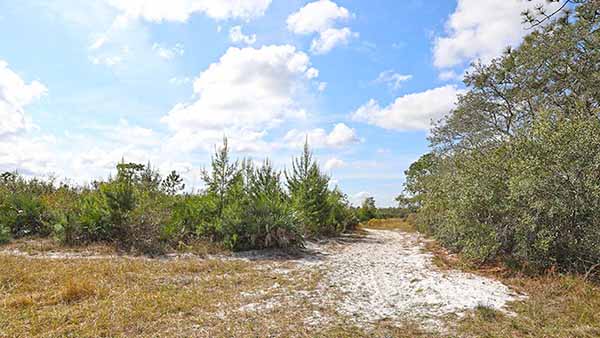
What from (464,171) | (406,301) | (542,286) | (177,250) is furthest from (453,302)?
(177,250)

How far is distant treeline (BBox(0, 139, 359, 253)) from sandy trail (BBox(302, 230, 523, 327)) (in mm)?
1956

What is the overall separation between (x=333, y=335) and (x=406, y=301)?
1.67m

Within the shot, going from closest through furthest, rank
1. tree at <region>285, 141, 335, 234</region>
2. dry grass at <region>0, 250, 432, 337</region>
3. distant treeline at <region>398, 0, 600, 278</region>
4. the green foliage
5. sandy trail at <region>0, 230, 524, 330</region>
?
dry grass at <region>0, 250, 432, 337</region>
sandy trail at <region>0, 230, 524, 330</region>
distant treeline at <region>398, 0, 600, 278</region>
tree at <region>285, 141, 335, 234</region>
the green foliage

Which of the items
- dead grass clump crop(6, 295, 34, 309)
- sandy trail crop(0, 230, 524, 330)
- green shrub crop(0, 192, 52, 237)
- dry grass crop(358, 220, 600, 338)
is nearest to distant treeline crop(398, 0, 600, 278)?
dry grass crop(358, 220, 600, 338)

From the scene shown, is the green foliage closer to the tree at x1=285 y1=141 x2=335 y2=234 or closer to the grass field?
the tree at x1=285 y1=141 x2=335 y2=234

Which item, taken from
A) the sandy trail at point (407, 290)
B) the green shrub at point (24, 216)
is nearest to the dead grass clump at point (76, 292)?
the sandy trail at point (407, 290)

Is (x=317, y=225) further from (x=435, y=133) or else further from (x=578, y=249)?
(x=578, y=249)

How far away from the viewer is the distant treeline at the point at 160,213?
27.7 ft

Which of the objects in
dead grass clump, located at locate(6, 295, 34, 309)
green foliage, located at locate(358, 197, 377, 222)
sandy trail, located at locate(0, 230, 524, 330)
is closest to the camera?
dead grass clump, located at locate(6, 295, 34, 309)

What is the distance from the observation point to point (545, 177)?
5.58 m

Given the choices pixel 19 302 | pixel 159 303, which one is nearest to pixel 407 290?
pixel 159 303

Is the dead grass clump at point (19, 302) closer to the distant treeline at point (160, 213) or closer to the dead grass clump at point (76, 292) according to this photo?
the dead grass clump at point (76, 292)

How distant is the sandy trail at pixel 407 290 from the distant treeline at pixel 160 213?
196cm

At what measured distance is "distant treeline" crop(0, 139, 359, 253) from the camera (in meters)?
8.45
